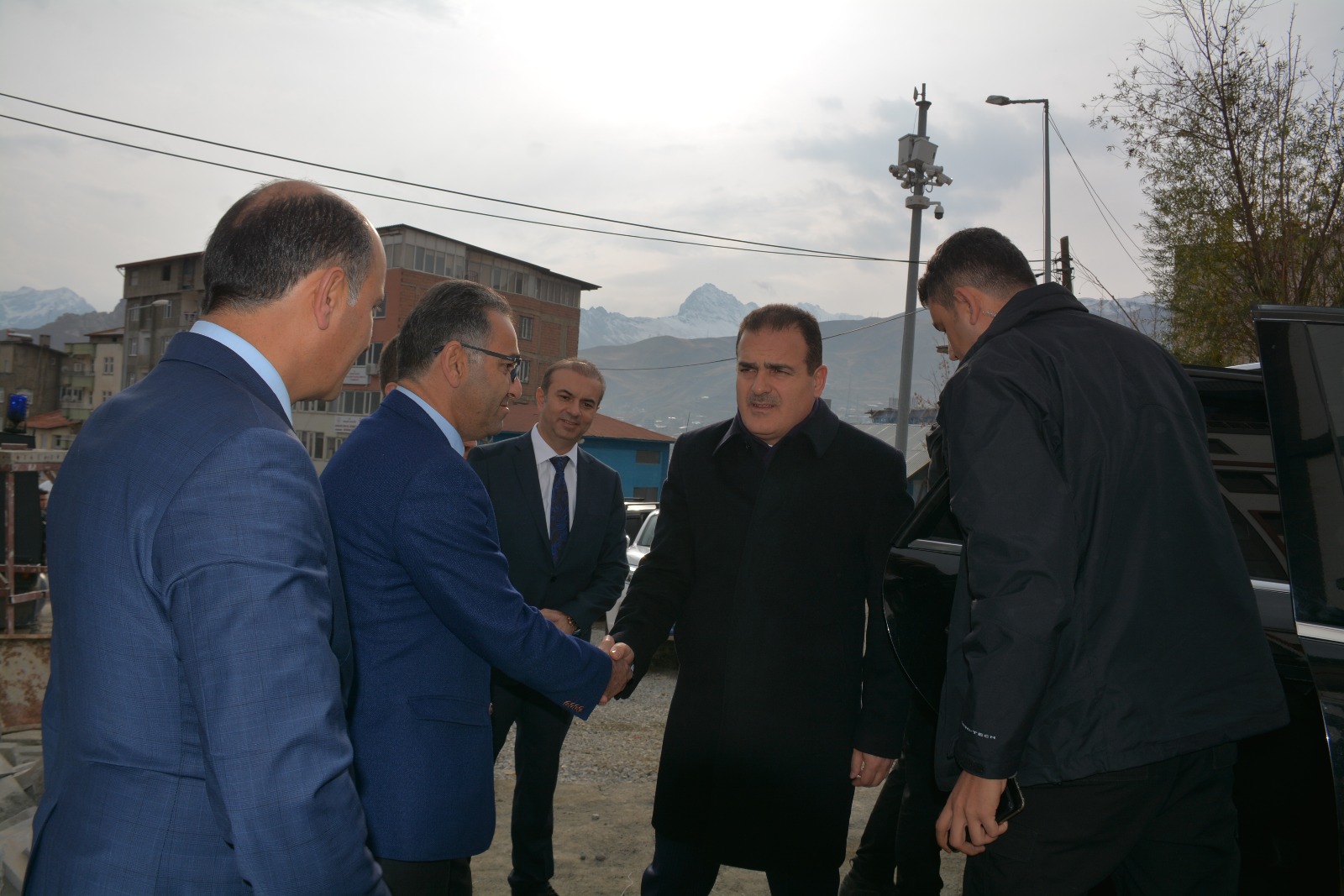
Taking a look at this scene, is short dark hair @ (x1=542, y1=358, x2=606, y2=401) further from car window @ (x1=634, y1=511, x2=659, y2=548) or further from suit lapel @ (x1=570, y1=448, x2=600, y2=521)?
car window @ (x1=634, y1=511, x2=659, y2=548)

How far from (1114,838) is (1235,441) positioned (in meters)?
1.22

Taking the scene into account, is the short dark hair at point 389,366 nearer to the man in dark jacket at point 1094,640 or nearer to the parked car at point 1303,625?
the man in dark jacket at point 1094,640

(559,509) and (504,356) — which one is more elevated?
(504,356)

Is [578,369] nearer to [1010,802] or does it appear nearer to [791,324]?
[791,324]

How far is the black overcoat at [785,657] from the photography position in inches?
102

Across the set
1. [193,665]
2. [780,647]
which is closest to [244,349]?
[193,665]

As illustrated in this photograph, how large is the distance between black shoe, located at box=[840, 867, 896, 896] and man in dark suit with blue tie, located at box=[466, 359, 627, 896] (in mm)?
1273

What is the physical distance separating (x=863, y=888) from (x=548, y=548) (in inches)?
79.4

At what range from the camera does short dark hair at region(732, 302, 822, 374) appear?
2.89 m

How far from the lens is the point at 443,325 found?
2.46 meters

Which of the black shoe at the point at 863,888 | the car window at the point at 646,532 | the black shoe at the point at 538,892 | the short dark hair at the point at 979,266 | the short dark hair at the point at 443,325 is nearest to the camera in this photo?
the short dark hair at the point at 979,266

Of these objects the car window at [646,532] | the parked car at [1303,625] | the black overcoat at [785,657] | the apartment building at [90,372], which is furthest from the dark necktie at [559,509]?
the apartment building at [90,372]

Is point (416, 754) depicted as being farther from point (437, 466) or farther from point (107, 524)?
point (107, 524)

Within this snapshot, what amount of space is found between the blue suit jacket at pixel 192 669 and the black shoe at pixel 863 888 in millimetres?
3095
